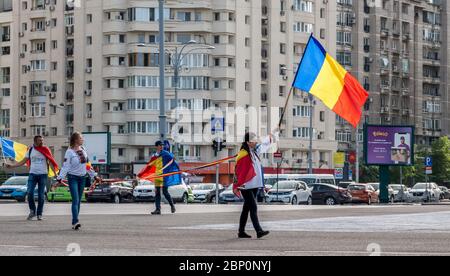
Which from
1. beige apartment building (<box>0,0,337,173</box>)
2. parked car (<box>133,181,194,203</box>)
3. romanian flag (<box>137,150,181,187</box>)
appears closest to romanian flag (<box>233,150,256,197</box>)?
romanian flag (<box>137,150,181,187</box>)

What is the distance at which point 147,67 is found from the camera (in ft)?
360

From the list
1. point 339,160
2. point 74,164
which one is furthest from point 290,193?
point 339,160

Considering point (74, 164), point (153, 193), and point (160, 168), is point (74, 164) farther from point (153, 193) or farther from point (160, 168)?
point (153, 193)

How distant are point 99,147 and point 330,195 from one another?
17839 mm

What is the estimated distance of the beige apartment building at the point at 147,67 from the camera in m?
110

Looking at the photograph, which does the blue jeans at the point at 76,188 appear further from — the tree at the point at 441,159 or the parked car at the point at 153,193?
the tree at the point at 441,159

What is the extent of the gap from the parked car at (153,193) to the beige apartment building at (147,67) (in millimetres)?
44279

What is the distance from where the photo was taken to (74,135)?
2089cm

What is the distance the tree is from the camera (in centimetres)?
12306

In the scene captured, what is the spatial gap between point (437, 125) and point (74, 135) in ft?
389

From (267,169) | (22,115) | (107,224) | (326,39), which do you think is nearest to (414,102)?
(326,39)

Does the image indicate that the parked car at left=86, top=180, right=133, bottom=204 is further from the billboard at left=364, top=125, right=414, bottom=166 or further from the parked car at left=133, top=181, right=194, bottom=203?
the billboard at left=364, top=125, right=414, bottom=166
